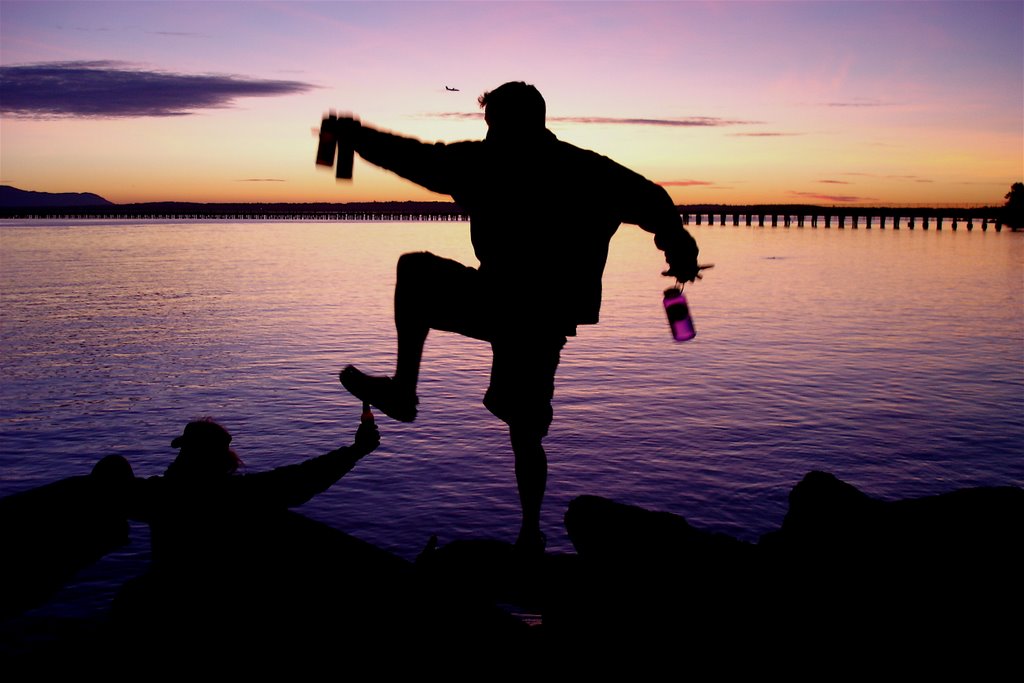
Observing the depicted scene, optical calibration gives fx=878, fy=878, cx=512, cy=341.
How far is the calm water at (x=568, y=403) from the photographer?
1022cm

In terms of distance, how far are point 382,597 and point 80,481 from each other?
4.89 ft

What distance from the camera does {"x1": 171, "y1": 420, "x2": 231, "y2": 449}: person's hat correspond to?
14.0 feet

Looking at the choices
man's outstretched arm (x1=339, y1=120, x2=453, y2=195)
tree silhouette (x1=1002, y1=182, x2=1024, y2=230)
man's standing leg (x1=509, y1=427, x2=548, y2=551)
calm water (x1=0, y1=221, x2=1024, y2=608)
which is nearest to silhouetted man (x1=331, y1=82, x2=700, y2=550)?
man's outstretched arm (x1=339, y1=120, x2=453, y2=195)

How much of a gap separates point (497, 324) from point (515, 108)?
1.13m

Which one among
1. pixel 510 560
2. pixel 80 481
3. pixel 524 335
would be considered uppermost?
pixel 524 335

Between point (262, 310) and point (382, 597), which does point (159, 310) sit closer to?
point (262, 310)

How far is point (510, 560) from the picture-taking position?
17.2 feet

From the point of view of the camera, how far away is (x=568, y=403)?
14.9 metres

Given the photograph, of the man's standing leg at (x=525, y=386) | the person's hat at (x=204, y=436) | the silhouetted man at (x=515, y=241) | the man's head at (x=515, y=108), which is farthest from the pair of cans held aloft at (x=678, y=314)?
the person's hat at (x=204, y=436)

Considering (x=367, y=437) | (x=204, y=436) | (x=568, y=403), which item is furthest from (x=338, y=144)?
(x=568, y=403)

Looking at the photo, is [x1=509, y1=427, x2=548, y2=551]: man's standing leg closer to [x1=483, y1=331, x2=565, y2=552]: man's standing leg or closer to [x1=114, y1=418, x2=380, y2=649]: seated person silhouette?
[x1=483, y1=331, x2=565, y2=552]: man's standing leg

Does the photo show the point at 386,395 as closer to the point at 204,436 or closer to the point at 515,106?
the point at 204,436

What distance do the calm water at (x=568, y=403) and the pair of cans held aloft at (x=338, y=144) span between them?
4988 millimetres

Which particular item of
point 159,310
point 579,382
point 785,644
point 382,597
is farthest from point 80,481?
point 159,310
